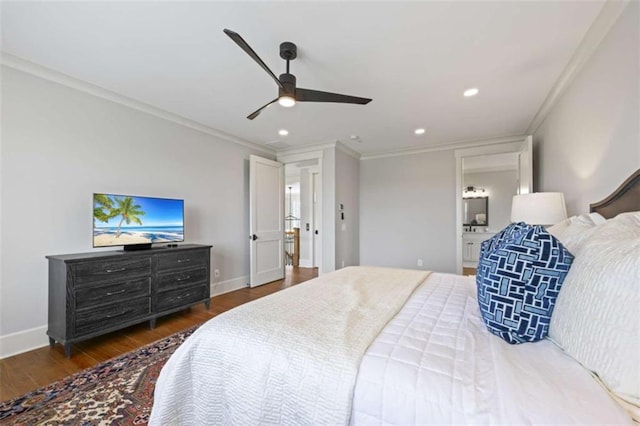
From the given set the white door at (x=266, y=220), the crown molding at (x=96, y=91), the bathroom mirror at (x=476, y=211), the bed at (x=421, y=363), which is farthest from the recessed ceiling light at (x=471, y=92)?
the bathroom mirror at (x=476, y=211)

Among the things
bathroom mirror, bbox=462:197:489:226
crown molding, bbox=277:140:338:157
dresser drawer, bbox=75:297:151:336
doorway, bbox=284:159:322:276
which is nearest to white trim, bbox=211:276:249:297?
dresser drawer, bbox=75:297:151:336

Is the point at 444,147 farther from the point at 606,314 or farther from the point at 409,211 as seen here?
the point at 606,314

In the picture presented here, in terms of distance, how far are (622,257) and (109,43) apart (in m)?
3.21

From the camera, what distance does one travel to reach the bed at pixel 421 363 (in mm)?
698

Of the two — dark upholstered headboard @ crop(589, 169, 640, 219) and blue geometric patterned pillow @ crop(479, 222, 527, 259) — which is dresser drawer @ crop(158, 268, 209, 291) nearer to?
blue geometric patterned pillow @ crop(479, 222, 527, 259)

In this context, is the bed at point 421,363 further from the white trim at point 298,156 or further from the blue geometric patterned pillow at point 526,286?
the white trim at point 298,156

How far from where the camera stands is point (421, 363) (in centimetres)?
87

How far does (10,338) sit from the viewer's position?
223 cm

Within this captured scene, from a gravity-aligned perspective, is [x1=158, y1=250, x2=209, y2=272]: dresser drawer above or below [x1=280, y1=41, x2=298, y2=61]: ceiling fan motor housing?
below

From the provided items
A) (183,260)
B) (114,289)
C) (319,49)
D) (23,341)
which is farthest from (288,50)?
(23,341)

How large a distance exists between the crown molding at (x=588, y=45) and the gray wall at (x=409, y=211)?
6.50 feet

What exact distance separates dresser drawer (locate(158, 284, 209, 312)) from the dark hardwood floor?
180mm

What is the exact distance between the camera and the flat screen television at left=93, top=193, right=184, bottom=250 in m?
2.58

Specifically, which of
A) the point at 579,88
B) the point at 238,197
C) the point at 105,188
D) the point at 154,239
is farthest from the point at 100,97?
the point at 579,88
